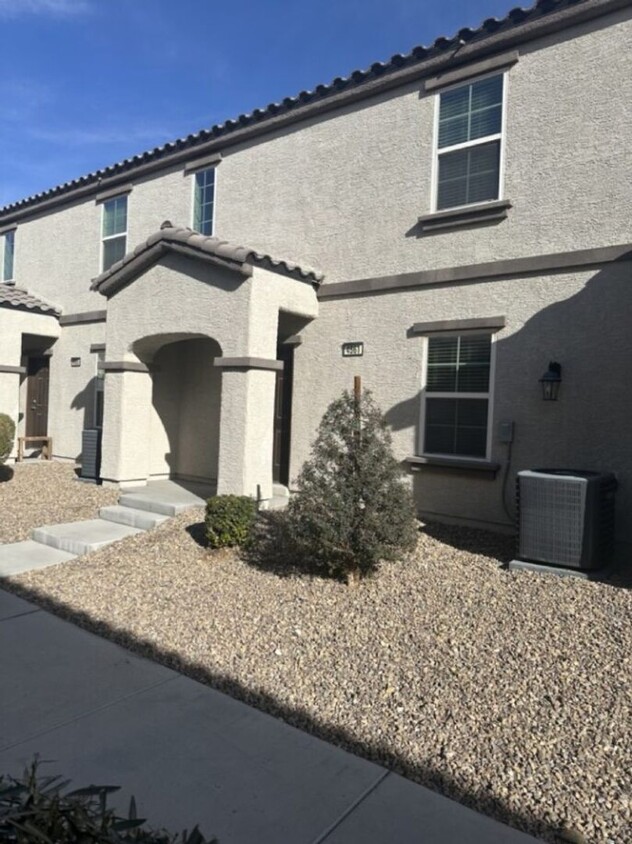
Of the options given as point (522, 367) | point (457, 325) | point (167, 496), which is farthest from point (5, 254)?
point (522, 367)

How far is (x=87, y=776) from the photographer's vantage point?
301 cm

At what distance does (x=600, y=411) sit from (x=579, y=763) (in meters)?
4.62

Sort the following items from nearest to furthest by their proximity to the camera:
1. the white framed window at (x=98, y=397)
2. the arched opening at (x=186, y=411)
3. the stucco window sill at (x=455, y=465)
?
the stucco window sill at (x=455, y=465), the arched opening at (x=186, y=411), the white framed window at (x=98, y=397)

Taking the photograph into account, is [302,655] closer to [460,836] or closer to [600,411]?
[460,836]

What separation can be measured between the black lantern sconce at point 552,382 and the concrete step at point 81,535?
5407mm

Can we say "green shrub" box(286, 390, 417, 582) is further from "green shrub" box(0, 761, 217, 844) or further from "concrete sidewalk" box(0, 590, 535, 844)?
"green shrub" box(0, 761, 217, 844)

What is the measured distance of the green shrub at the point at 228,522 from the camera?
6.79 meters

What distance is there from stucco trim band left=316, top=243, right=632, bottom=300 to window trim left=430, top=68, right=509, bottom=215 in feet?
2.70

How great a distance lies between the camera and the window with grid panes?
7.86 meters

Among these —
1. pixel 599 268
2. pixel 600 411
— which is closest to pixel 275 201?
pixel 599 268

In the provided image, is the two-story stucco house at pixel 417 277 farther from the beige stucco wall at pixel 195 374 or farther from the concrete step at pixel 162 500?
the concrete step at pixel 162 500

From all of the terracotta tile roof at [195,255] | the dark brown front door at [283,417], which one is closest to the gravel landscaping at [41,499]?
the dark brown front door at [283,417]

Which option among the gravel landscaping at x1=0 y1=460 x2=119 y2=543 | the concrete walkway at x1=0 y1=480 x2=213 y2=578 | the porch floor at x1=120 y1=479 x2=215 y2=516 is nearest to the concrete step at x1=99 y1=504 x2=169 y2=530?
the concrete walkway at x1=0 y1=480 x2=213 y2=578

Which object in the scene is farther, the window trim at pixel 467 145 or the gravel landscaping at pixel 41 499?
the gravel landscaping at pixel 41 499
